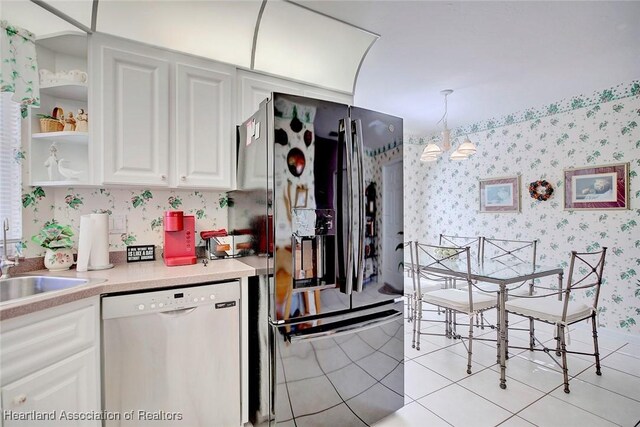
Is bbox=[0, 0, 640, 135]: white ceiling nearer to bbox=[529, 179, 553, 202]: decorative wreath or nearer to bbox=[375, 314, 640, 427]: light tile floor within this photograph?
bbox=[529, 179, 553, 202]: decorative wreath

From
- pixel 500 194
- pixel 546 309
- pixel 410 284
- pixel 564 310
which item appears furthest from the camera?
pixel 500 194

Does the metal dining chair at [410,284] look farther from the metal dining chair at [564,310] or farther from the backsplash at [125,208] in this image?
the backsplash at [125,208]

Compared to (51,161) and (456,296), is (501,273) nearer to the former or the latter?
(456,296)

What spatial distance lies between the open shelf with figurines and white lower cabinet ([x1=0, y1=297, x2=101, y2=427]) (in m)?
0.83

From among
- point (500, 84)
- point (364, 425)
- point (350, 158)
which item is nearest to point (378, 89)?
point (500, 84)

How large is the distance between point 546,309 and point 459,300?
61cm

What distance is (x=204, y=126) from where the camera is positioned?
6.43 feet

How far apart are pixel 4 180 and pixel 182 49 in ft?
4.31

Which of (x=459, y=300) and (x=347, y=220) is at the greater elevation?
(x=347, y=220)

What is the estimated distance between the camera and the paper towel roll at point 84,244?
1.66 metres

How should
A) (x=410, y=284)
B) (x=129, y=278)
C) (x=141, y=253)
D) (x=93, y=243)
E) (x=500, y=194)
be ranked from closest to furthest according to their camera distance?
(x=129, y=278), (x=93, y=243), (x=141, y=253), (x=410, y=284), (x=500, y=194)

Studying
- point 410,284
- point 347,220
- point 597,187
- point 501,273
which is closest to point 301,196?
point 347,220

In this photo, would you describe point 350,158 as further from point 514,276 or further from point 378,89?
point 378,89

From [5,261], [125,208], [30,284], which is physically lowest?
[30,284]
